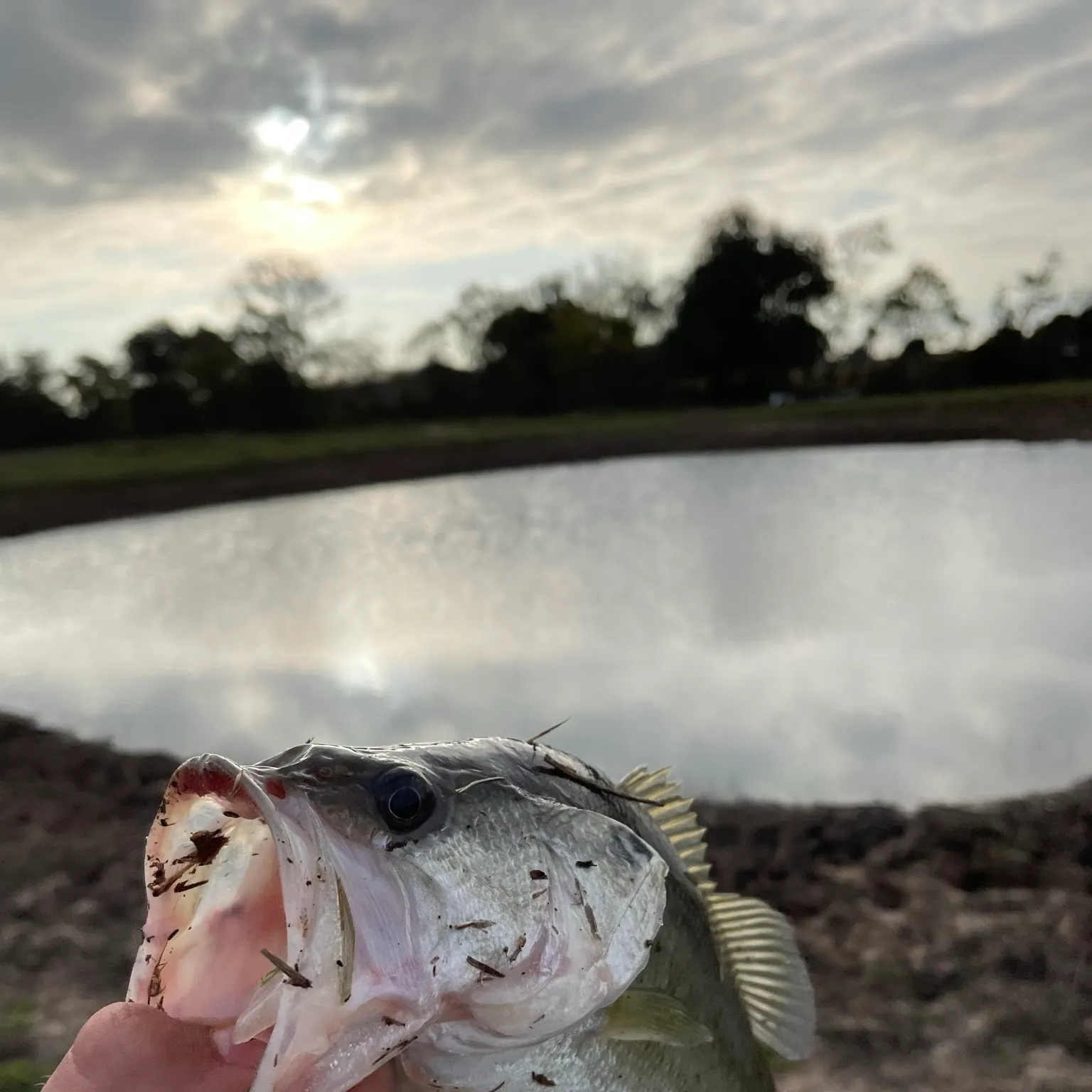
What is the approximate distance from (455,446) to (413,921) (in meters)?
14.9

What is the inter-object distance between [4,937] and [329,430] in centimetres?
1492

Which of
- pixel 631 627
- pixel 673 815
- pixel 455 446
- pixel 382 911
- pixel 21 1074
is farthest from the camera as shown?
pixel 455 446

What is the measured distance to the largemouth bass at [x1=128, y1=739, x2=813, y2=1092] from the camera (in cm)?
73

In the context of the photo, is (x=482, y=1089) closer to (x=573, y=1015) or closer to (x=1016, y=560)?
(x=573, y=1015)

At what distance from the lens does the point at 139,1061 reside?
2.64 ft

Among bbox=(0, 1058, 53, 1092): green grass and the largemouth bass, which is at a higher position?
the largemouth bass

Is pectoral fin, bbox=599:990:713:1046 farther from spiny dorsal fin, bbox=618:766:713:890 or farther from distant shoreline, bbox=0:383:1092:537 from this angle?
distant shoreline, bbox=0:383:1092:537

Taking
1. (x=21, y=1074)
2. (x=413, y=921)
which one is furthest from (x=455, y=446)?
(x=413, y=921)

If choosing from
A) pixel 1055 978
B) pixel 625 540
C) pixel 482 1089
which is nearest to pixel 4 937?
pixel 482 1089

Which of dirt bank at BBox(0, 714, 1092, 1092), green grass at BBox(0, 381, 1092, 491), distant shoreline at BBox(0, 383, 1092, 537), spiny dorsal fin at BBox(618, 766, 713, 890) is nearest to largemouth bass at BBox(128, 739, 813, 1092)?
spiny dorsal fin at BBox(618, 766, 713, 890)

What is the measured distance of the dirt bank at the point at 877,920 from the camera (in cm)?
272

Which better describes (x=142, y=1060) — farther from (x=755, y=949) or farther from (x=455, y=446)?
(x=455, y=446)

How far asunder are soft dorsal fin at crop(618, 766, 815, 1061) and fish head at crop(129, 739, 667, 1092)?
348 millimetres

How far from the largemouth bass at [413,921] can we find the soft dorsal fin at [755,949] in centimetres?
25
